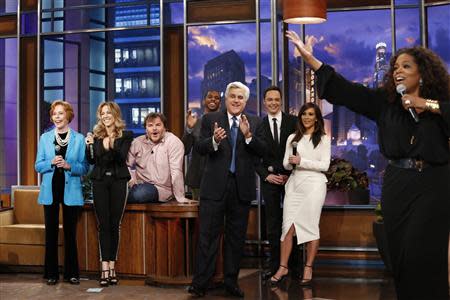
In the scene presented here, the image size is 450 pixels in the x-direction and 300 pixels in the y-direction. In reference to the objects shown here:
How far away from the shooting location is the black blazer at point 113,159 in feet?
20.6

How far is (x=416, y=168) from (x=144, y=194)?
3.48 meters

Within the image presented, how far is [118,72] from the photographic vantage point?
10422 millimetres

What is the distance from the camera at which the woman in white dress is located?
6.25 metres

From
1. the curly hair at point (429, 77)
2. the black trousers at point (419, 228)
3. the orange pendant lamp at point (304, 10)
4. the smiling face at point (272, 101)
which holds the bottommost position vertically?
the black trousers at point (419, 228)

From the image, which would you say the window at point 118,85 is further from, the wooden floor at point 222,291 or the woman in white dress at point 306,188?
the woman in white dress at point 306,188

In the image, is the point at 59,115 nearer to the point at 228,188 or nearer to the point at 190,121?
the point at 190,121

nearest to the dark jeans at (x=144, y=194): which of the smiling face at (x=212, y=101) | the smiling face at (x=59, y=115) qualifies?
the smiling face at (x=59, y=115)

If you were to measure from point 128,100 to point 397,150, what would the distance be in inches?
289

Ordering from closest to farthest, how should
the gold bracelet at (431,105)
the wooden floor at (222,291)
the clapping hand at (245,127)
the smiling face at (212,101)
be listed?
the gold bracelet at (431,105) < the clapping hand at (245,127) < the wooden floor at (222,291) < the smiling face at (212,101)

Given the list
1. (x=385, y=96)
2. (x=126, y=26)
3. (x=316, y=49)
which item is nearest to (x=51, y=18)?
(x=126, y=26)

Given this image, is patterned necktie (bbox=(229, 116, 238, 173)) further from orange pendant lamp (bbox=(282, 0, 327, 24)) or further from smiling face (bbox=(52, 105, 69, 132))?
smiling face (bbox=(52, 105, 69, 132))

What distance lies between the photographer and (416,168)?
3.32 meters

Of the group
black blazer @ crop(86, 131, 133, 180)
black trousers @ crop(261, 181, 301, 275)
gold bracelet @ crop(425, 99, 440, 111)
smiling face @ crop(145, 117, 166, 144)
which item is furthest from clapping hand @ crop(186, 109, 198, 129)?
gold bracelet @ crop(425, 99, 440, 111)

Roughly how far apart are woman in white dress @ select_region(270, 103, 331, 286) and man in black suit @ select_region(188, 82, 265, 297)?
26.8 inches
